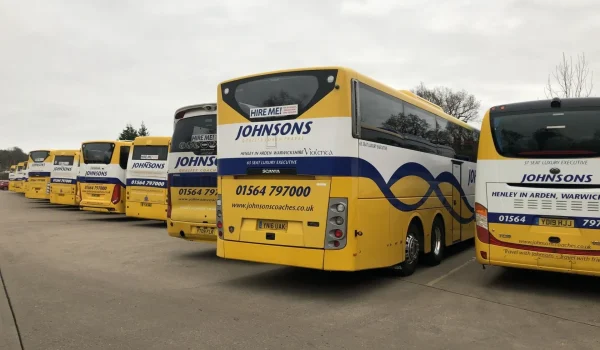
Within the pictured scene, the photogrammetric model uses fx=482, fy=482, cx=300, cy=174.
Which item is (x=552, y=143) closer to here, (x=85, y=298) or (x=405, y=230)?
(x=405, y=230)

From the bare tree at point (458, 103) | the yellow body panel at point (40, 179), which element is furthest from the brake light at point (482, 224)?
the bare tree at point (458, 103)

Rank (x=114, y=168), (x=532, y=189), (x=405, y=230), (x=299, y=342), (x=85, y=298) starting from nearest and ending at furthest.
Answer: (x=299, y=342)
(x=85, y=298)
(x=532, y=189)
(x=405, y=230)
(x=114, y=168)

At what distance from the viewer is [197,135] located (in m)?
10.0

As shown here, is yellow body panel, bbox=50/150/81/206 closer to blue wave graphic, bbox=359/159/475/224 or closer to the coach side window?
blue wave graphic, bbox=359/159/475/224

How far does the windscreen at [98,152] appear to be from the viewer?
18.5 m

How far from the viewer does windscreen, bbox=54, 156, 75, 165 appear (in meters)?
22.8

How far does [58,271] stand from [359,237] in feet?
18.1

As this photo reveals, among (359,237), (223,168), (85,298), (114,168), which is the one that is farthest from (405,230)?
(114,168)

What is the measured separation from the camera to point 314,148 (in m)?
6.82

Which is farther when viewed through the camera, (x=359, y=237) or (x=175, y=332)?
(x=359, y=237)

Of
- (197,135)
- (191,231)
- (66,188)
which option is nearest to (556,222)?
(191,231)

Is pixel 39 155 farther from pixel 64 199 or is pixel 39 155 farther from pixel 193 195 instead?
pixel 193 195

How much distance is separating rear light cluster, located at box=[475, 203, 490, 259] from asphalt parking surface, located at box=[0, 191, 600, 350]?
77 cm

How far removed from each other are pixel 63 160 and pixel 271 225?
19.2m
